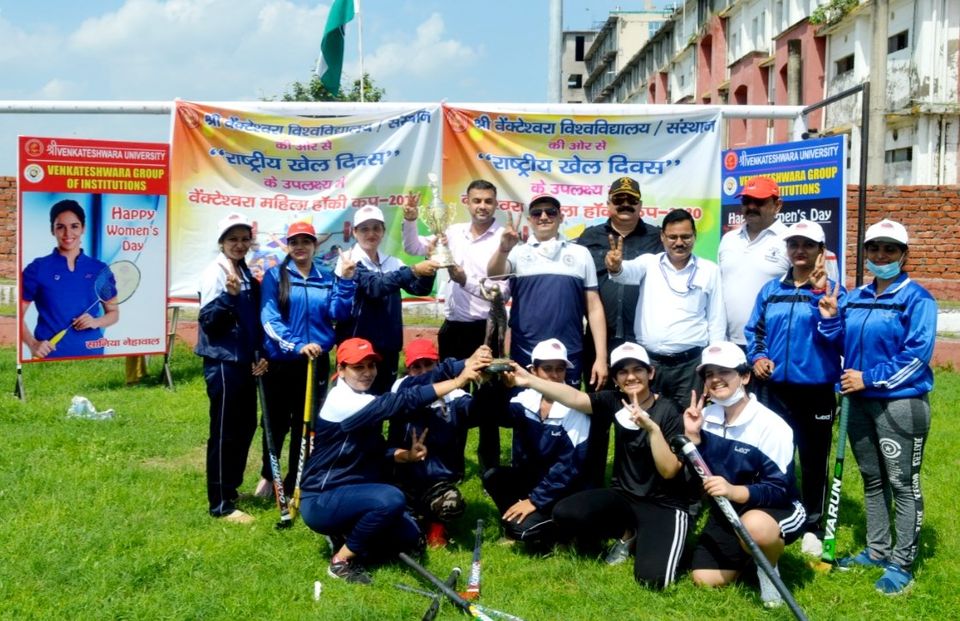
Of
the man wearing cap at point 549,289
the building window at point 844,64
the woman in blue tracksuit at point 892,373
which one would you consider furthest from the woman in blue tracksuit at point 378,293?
the building window at point 844,64

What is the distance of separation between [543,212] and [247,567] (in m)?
2.49

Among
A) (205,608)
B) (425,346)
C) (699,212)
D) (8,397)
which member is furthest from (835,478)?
(8,397)

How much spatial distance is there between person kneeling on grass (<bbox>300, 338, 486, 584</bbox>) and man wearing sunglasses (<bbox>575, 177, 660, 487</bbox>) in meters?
1.18

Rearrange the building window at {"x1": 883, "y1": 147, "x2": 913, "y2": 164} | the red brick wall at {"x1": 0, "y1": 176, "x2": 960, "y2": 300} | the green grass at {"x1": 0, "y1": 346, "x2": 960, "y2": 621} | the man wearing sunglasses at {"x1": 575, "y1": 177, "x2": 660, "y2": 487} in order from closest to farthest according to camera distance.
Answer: the green grass at {"x1": 0, "y1": 346, "x2": 960, "y2": 621}, the man wearing sunglasses at {"x1": 575, "y1": 177, "x2": 660, "y2": 487}, the red brick wall at {"x1": 0, "y1": 176, "x2": 960, "y2": 300}, the building window at {"x1": 883, "y1": 147, "x2": 913, "y2": 164}

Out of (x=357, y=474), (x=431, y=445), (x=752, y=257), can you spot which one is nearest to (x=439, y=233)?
(x=431, y=445)

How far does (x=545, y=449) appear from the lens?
16.8 feet

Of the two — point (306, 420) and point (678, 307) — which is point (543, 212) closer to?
point (678, 307)

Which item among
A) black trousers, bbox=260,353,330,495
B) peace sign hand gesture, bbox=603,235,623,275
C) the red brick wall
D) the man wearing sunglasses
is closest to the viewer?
peace sign hand gesture, bbox=603,235,623,275

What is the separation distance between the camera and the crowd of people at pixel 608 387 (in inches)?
179

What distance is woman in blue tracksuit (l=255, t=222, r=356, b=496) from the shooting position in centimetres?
532

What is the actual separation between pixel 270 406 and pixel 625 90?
5764 centimetres

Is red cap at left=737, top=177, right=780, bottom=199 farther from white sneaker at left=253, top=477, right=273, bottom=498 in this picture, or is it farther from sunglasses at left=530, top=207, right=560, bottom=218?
white sneaker at left=253, top=477, right=273, bottom=498

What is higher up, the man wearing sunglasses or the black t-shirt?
the man wearing sunglasses

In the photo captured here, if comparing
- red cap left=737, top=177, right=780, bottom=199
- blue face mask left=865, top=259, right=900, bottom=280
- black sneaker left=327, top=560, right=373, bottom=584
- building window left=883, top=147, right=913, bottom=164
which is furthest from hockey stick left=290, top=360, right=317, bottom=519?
building window left=883, top=147, right=913, bottom=164
